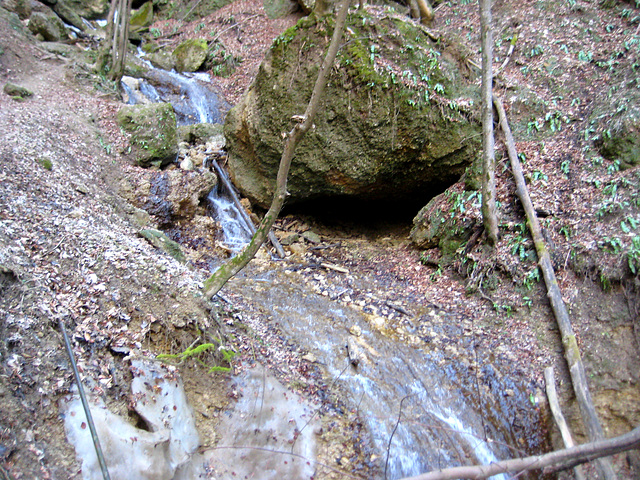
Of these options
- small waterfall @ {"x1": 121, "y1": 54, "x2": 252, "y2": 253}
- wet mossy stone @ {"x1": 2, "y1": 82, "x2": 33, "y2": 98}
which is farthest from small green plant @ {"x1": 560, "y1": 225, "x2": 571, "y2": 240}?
wet mossy stone @ {"x1": 2, "y1": 82, "x2": 33, "y2": 98}

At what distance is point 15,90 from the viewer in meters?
7.84

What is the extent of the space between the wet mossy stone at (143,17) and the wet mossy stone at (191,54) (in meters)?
4.50

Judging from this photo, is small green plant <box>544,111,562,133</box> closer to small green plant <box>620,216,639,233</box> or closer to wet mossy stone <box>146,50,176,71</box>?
small green plant <box>620,216,639,233</box>

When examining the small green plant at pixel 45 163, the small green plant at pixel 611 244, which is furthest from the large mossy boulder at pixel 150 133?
the small green plant at pixel 611 244

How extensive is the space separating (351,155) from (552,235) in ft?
11.8

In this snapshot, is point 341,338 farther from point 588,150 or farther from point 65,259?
point 588,150

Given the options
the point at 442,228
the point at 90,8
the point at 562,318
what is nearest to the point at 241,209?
the point at 442,228

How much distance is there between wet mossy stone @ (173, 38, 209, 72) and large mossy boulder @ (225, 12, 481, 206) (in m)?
7.89

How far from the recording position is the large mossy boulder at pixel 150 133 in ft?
26.5

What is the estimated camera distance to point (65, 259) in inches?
156

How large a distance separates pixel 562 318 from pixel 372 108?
4446 millimetres

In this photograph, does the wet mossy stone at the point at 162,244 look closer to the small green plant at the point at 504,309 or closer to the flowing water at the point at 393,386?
the flowing water at the point at 393,386

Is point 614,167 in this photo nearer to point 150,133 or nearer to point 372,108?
point 372,108

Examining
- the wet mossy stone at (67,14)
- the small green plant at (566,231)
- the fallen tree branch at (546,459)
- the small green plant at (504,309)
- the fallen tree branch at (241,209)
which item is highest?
the small green plant at (566,231)
